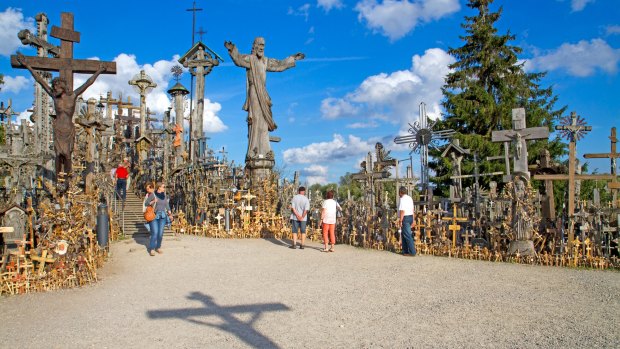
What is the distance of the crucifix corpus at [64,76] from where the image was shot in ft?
32.3

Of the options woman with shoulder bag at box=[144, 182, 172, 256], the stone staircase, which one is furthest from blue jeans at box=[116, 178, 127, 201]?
woman with shoulder bag at box=[144, 182, 172, 256]

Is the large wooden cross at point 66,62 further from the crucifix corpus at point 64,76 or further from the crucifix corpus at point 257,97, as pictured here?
the crucifix corpus at point 257,97

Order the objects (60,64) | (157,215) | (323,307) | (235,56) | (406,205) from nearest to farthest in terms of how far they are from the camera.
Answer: (323,307), (60,64), (157,215), (406,205), (235,56)

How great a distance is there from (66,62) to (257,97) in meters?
8.01

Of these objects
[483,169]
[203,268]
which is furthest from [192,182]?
[483,169]

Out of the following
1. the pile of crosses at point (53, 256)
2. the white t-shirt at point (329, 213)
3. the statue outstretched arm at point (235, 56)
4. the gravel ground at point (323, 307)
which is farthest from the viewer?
the statue outstretched arm at point (235, 56)

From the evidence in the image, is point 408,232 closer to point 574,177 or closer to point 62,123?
point 574,177

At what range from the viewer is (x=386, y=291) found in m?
7.68

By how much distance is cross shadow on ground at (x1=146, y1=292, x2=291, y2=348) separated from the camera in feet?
18.0

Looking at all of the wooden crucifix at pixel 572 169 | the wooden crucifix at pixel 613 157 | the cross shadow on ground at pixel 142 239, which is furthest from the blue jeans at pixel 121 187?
the wooden crucifix at pixel 613 157

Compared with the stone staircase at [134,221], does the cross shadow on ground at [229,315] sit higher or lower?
lower

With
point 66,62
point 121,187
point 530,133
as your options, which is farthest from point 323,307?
point 121,187

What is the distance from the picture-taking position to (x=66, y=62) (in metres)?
10.3

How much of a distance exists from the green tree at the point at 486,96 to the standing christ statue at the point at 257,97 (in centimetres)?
1071
